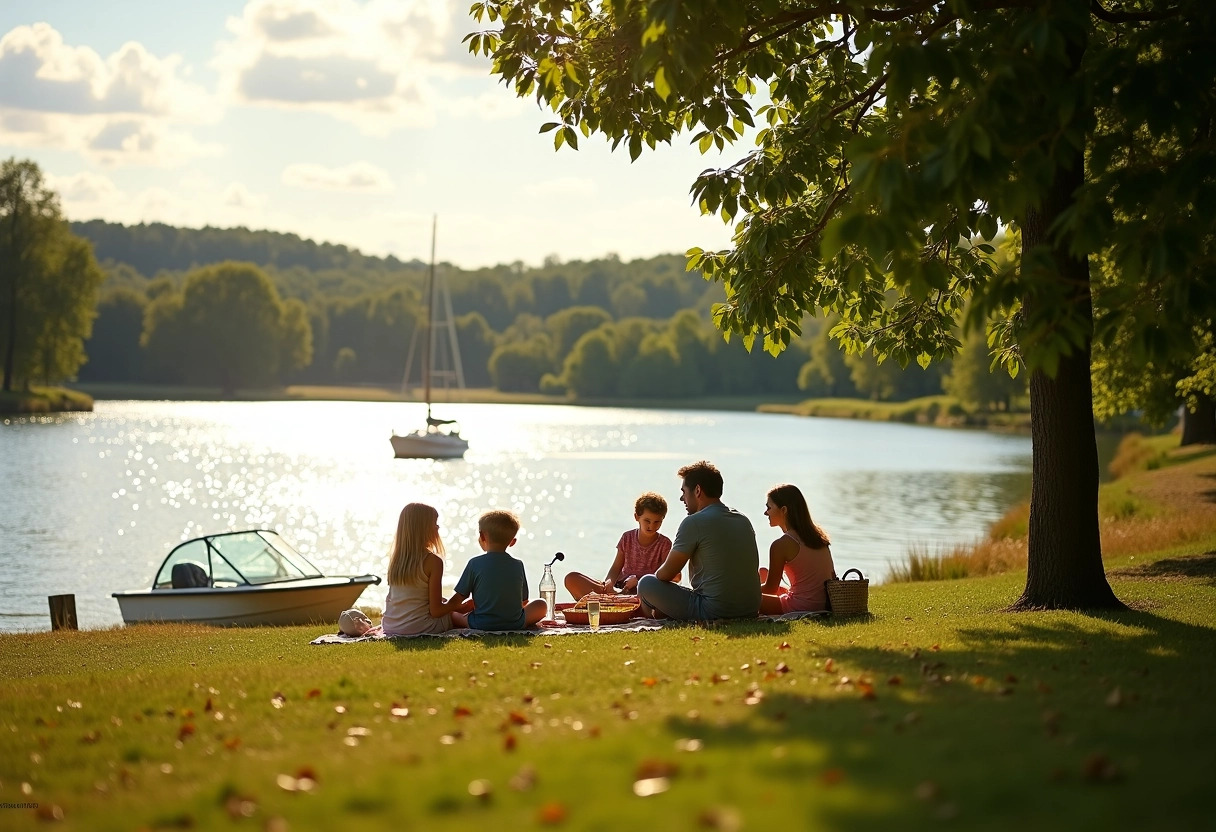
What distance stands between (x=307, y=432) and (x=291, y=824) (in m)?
81.8

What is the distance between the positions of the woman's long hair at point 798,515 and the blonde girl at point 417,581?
9.65 ft

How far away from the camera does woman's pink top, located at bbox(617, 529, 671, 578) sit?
12.1 meters

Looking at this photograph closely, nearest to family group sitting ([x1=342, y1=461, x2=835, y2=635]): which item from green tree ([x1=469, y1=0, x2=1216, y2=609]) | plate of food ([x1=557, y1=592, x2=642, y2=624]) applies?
plate of food ([x1=557, y1=592, x2=642, y2=624])

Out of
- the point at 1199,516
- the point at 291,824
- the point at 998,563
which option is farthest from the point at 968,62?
the point at 1199,516

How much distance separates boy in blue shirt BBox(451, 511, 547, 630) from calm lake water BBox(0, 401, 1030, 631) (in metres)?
9.98

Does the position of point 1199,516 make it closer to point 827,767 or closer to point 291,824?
point 827,767

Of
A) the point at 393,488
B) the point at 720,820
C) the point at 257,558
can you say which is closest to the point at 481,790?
the point at 720,820

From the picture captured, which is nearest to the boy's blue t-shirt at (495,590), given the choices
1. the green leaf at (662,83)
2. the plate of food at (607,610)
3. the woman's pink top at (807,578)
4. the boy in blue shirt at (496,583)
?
the boy in blue shirt at (496,583)

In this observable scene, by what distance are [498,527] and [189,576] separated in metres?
7.44

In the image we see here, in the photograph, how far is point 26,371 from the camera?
3063 inches

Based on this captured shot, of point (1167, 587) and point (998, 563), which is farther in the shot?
point (998, 563)

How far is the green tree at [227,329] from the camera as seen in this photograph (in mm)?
129625

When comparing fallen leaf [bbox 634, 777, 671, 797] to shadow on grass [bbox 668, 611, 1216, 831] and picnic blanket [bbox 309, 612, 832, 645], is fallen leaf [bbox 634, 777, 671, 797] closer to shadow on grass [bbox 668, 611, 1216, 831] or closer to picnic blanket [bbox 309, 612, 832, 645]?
shadow on grass [bbox 668, 611, 1216, 831]

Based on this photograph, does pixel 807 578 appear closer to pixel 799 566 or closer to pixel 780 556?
pixel 799 566
